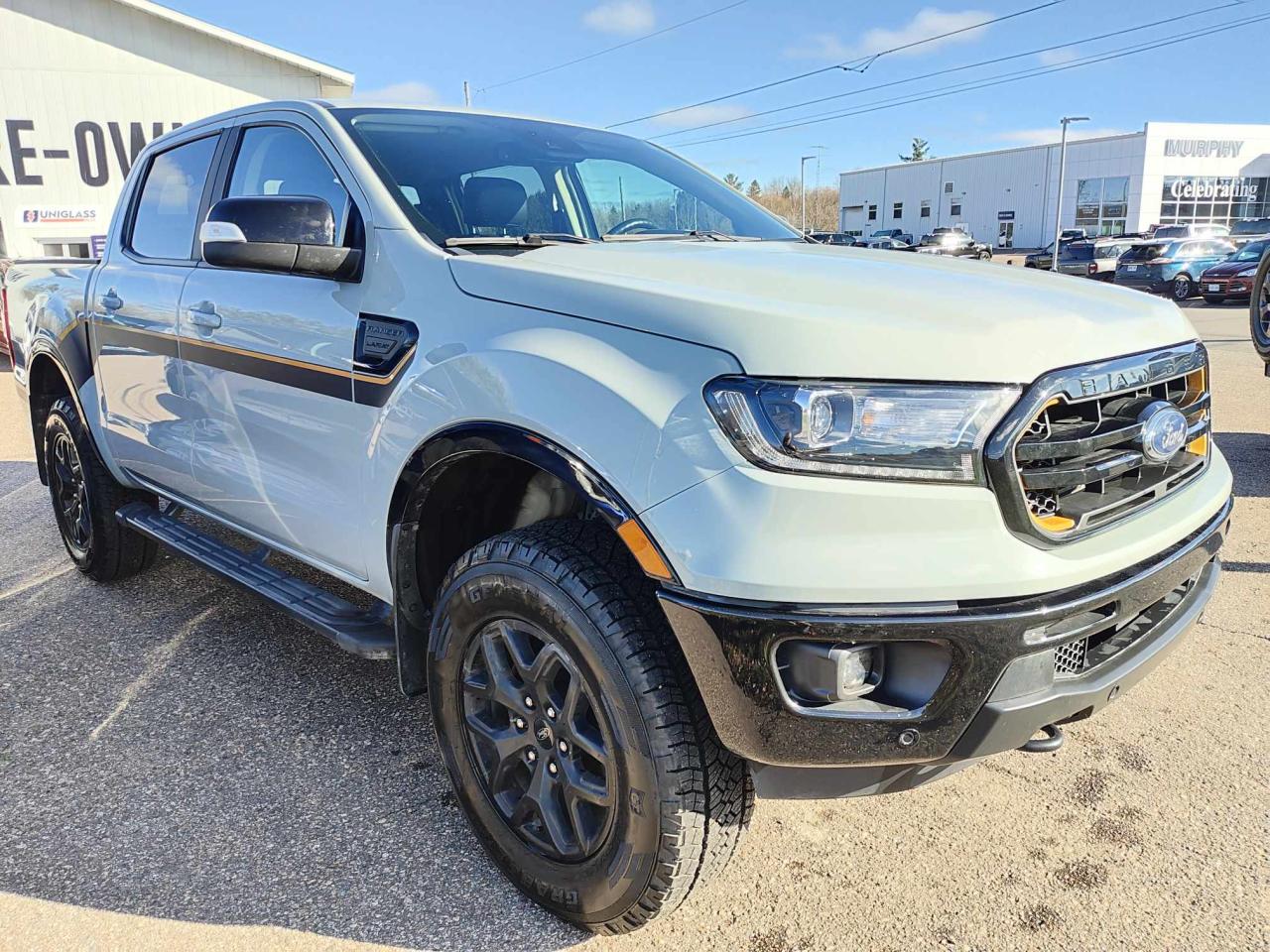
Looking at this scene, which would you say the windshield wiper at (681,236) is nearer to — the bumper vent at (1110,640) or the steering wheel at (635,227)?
the steering wheel at (635,227)

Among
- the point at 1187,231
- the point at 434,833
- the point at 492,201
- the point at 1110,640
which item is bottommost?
the point at 434,833

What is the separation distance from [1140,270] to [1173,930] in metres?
23.9

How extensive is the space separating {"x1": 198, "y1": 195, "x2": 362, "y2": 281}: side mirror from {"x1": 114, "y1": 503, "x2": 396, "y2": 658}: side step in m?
0.96

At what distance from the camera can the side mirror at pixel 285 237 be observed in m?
2.38

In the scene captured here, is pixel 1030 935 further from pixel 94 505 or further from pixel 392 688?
pixel 94 505

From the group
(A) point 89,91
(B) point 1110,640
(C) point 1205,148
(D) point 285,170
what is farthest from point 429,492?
(C) point 1205,148

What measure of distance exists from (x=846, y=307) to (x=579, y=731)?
41.2 inches

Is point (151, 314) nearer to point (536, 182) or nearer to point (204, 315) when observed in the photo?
point (204, 315)

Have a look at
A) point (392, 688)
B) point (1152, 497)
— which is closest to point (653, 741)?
point (1152, 497)

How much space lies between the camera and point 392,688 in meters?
3.36

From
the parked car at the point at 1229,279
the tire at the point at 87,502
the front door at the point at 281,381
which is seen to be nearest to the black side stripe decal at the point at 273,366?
the front door at the point at 281,381

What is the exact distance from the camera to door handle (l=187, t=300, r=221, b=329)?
296 cm

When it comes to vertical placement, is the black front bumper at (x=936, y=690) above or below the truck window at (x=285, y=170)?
below

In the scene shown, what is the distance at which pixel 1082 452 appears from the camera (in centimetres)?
176
